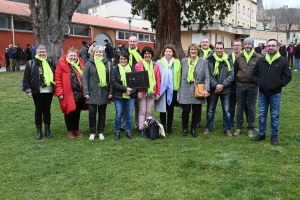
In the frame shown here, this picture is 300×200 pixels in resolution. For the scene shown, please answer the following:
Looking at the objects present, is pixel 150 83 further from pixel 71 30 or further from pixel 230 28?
pixel 230 28

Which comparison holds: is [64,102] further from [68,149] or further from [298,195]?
[298,195]

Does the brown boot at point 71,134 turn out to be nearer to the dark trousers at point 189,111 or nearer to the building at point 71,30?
the dark trousers at point 189,111

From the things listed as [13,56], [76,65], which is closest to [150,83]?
[76,65]

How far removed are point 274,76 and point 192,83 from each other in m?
1.53

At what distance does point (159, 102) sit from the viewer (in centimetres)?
672

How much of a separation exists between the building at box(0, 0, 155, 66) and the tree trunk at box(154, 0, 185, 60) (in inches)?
464

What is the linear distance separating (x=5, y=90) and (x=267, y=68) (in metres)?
10.9

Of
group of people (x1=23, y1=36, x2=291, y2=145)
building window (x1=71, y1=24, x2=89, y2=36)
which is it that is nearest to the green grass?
group of people (x1=23, y1=36, x2=291, y2=145)

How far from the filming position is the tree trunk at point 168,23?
1623 centimetres

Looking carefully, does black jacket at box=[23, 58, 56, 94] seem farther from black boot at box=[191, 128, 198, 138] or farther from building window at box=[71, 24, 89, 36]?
building window at box=[71, 24, 89, 36]

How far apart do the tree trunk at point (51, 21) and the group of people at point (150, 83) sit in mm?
4631

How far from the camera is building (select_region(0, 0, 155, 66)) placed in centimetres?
2447

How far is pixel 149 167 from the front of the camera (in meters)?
5.00

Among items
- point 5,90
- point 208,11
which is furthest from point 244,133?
point 208,11
